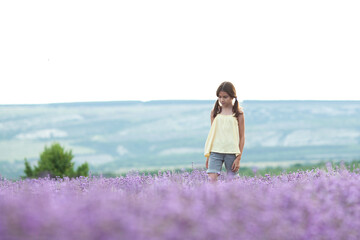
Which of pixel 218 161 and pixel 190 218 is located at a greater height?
pixel 190 218

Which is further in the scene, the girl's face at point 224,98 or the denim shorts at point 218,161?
the denim shorts at point 218,161

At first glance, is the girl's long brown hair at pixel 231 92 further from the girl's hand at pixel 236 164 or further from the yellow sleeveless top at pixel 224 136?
the girl's hand at pixel 236 164

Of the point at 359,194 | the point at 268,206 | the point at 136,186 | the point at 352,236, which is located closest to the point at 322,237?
the point at 352,236

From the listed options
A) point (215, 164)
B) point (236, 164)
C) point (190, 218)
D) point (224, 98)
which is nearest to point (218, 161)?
point (215, 164)

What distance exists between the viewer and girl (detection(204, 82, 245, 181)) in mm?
6004

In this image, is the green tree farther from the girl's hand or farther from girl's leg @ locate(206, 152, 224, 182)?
the girl's hand

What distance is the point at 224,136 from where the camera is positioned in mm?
6059

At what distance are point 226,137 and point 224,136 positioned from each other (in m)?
0.03

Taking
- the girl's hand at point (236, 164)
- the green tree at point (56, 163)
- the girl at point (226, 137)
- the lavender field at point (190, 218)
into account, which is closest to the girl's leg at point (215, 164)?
the girl at point (226, 137)

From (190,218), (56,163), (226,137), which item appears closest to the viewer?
(190,218)

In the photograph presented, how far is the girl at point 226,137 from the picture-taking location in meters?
6.00

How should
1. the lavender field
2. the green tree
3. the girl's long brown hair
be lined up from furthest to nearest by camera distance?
the green tree → the girl's long brown hair → the lavender field

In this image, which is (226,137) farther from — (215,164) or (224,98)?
(224,98)

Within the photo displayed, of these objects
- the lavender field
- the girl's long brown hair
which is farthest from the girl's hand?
the lavender field
